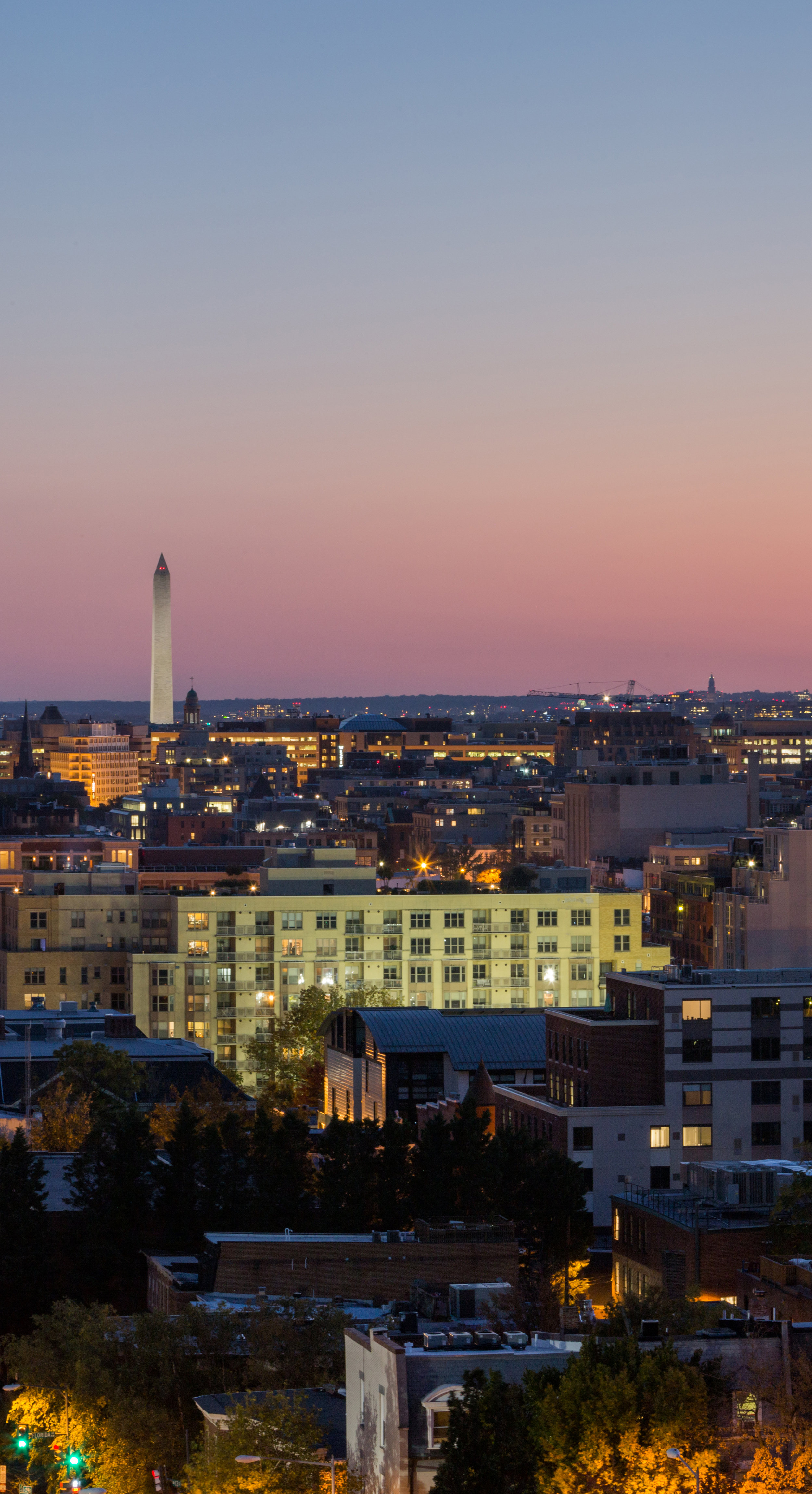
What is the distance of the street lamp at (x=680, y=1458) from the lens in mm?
39406

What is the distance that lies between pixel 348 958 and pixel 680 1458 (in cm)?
10047

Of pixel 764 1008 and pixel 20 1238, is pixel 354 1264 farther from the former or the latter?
pixel 764 1008

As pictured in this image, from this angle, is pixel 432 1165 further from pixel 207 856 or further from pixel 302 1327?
pixel 207 856

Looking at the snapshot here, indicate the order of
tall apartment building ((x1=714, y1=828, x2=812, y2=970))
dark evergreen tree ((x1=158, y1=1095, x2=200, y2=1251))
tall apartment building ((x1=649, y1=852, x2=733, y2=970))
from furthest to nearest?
tall apartment building ((x1=649, y1=852, x2=733, y2=970)) → tall apartment building ((x1=714, y1=828, x2=812, y2=970)) → dark evergreen tree ((x1=158, y1=1095, x2=200, y2=1251))

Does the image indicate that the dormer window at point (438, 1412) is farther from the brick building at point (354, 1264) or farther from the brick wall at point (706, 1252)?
the brick wall at point (706, 1252)

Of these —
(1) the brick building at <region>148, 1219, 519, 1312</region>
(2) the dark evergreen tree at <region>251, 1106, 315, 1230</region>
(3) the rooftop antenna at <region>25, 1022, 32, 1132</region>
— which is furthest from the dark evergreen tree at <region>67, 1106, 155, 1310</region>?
(3) the rooftop antenna at <region>25, 1022, 32, 1132</region>

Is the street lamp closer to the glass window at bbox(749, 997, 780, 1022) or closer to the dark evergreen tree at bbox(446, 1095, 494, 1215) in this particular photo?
the dark evergreen tree at bbox(446, 1095, 494, 1215)

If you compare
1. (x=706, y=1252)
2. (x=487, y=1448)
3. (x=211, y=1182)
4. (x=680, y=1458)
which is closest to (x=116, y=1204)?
(x=211, y=1182)

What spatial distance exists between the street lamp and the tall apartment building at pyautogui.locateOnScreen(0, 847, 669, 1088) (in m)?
97.3

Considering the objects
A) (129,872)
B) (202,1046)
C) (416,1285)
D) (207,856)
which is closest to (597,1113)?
(416,1285)

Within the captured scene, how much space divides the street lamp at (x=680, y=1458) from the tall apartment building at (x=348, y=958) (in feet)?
319

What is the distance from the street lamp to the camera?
3941 centimetres

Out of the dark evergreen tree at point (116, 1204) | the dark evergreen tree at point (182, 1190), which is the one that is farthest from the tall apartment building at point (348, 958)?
the dark evergreen tree at point (182, 1190)

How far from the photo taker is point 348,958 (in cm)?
14038
